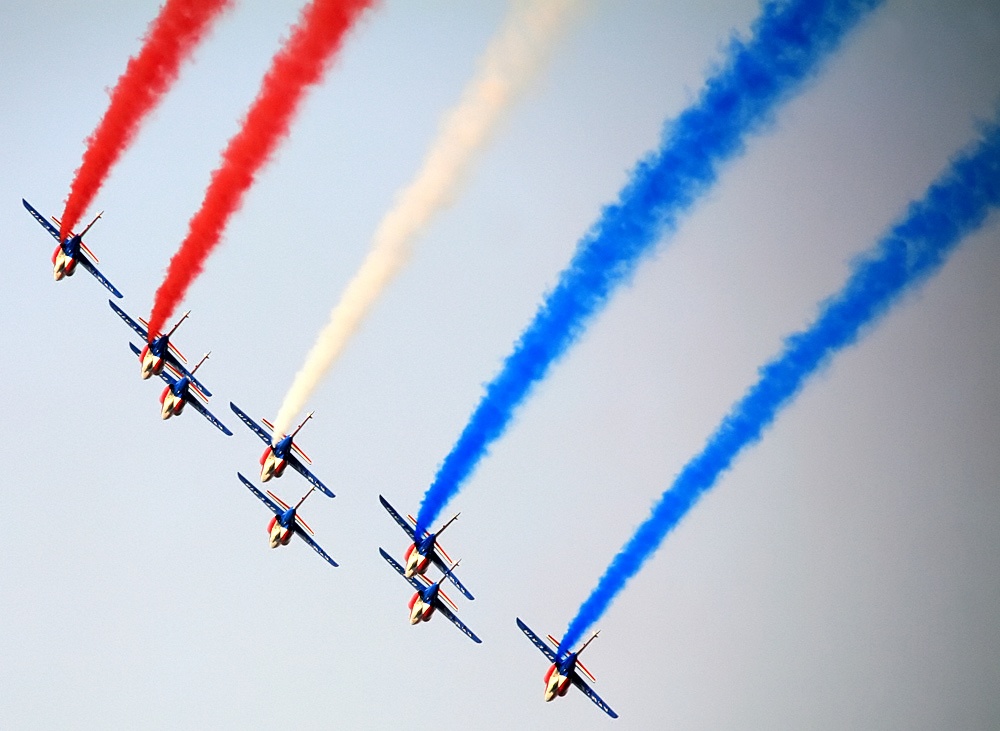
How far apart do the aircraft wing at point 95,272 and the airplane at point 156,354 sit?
306 millimetres

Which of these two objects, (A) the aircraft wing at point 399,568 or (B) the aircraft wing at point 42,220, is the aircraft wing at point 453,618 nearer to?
(A) the aircraft wing at point 399,568

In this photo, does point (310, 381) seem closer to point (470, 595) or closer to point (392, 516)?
point (392, 516)

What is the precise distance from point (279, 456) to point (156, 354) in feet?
12.4

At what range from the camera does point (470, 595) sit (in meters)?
36.7

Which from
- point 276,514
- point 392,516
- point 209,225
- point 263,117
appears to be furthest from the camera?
point 276,514

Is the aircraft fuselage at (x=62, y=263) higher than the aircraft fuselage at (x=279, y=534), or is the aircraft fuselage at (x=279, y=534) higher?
the aircraft fuselage at (x=62, y=263)

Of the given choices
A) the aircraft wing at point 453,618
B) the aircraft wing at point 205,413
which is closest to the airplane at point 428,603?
the aircraft wing at point 453,618

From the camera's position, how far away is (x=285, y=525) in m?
37.6

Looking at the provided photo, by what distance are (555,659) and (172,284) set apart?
12.4 metres

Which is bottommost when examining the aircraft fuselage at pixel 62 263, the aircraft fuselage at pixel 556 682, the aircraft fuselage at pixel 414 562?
the aircraft fuselage at pixel 556 682

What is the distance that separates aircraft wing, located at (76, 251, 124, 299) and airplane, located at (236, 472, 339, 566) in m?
5.88

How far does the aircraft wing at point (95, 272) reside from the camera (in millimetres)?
36531

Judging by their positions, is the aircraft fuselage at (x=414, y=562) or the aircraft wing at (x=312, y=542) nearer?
the aircraft fuselage at (x=414, y=562)

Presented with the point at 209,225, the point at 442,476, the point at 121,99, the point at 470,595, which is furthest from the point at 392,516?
the point at 121,99
